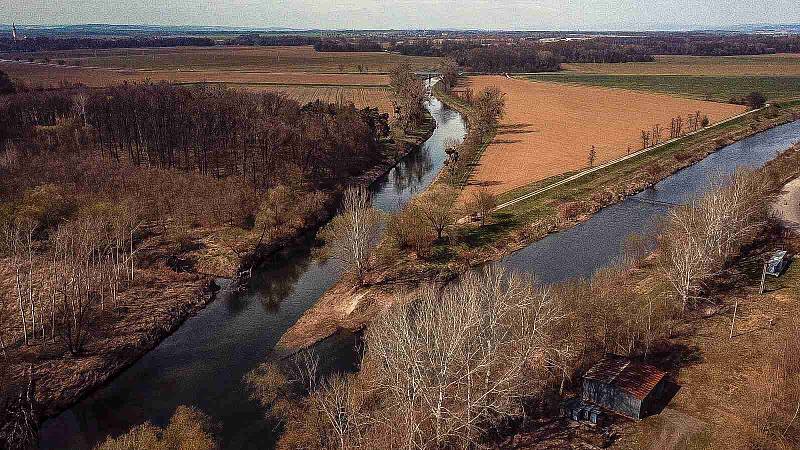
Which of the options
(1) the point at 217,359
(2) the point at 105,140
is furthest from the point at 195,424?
(2) the point at 105,140

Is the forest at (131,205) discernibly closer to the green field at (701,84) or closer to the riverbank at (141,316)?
the riverbank at (141,316)

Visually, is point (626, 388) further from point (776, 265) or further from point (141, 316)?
point (141, 316)

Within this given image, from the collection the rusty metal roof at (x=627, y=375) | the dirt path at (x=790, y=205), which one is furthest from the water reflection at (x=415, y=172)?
the rusty metal roof at (x=627, y=375)

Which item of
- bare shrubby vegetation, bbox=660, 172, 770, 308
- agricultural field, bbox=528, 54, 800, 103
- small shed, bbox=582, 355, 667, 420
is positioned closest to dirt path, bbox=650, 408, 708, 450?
small shed, bbox=582, 355, 667, 420

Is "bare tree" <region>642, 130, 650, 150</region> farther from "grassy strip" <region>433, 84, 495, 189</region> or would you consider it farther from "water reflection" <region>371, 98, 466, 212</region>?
"water reflection" <region>371, 98, 466, 212</region>

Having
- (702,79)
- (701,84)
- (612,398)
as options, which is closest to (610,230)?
(612,398)

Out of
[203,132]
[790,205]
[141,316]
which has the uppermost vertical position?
[203,132]

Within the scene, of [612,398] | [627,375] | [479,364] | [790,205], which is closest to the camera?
[479,364]
